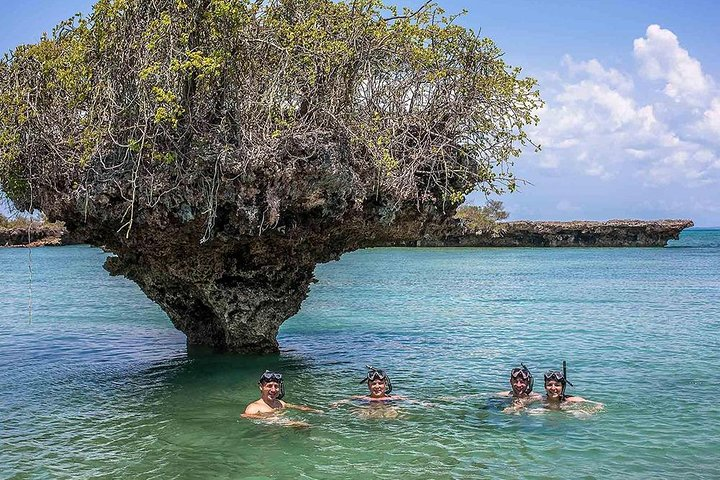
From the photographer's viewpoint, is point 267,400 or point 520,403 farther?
point 520,403

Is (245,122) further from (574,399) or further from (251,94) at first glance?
(574,399)

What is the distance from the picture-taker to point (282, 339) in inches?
831

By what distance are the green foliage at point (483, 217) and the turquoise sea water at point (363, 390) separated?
210 feet

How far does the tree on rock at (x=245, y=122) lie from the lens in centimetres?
1266

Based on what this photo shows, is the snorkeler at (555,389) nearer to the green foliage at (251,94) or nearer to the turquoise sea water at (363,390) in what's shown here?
the turquoise sea water at (363,390)

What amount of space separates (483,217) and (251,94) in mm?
93894

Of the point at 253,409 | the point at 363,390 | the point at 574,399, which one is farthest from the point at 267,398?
the point at 574,399

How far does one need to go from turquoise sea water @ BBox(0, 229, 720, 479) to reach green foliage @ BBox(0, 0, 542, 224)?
13.3 ft

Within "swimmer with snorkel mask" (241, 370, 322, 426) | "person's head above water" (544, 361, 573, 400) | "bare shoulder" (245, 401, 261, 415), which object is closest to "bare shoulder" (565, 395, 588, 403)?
"person's head above water" (544, 361, 573, 400)

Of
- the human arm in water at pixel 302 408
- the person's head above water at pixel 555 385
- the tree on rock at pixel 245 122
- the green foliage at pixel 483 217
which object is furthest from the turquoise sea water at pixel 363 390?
the green foliage at pixel 483 217

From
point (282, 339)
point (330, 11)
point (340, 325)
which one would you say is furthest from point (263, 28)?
point (340, 325)

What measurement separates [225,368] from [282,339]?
4947 millimetres

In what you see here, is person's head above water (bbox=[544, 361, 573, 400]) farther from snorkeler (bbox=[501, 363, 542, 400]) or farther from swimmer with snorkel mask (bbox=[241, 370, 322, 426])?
swimmer with snorkel mask (bbox=[241, 370, 322, 426])

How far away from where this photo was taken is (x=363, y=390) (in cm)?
1460
